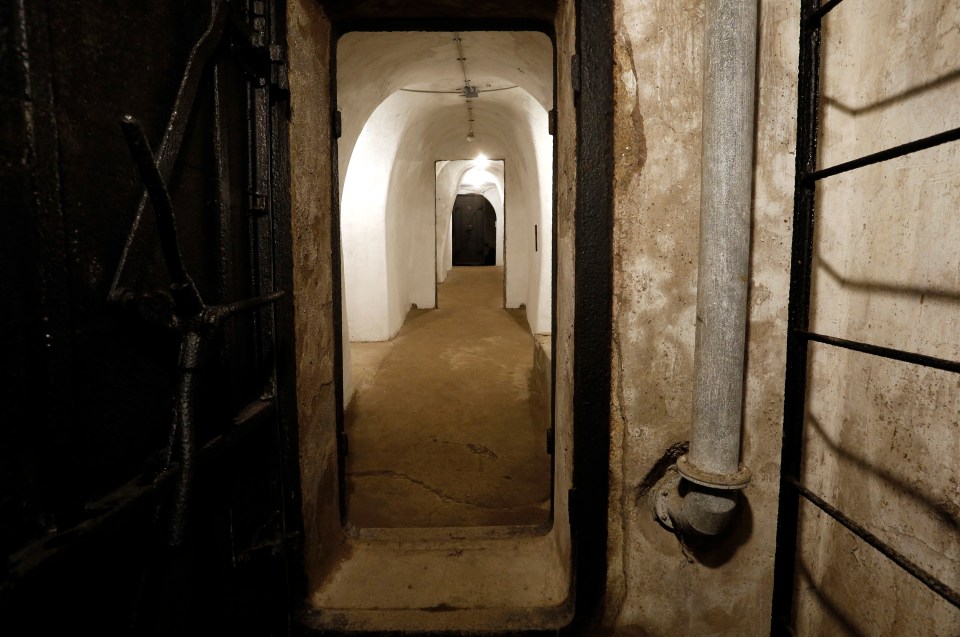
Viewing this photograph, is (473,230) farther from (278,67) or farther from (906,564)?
(906,564)

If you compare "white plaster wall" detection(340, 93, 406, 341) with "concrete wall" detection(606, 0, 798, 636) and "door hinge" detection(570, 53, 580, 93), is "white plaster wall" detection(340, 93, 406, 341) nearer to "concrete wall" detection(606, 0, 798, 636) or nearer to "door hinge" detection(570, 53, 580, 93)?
"door hinge" detection(570, 53, 580, 93)

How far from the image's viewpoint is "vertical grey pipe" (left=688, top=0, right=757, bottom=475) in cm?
146

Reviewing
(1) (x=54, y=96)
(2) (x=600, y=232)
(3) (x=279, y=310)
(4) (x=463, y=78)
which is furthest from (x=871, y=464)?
(4) (x=463, y=78)

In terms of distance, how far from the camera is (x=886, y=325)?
1.42 metres

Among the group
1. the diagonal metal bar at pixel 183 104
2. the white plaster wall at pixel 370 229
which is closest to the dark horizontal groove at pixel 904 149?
the diagonal metal bar at pixel 183 104

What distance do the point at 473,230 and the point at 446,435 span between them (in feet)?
57.4

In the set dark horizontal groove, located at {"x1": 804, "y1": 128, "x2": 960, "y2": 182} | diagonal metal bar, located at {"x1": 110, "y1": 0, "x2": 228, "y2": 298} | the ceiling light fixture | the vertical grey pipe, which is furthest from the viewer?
the ceiling light fixture

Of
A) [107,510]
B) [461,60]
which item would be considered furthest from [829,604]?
[461,60]

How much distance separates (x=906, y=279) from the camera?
1.35 m

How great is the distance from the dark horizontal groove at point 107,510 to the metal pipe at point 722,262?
143cm

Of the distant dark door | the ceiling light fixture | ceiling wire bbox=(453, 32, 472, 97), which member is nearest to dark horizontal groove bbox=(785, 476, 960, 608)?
ceiling wire bbox=(453, 32, 472, 97)

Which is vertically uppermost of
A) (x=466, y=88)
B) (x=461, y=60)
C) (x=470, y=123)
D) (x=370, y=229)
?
(x=470, y=123)

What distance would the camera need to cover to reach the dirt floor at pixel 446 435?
10.4 feet

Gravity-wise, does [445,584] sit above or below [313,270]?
below
